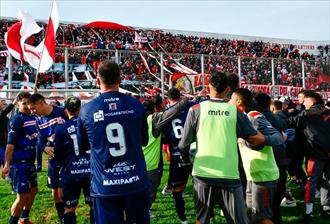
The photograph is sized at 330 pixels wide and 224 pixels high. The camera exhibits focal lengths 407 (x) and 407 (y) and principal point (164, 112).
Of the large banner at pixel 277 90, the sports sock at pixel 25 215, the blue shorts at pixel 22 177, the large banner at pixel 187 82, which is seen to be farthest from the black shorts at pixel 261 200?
the large banner at pixel 277 90

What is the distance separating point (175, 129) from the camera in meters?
5.96

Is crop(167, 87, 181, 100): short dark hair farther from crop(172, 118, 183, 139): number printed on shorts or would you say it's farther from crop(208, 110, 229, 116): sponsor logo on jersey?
crop(208, 110, 229, 116): sponsor logo on jersey

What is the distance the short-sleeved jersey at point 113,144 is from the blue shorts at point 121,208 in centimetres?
6

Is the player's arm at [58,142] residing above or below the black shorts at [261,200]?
above

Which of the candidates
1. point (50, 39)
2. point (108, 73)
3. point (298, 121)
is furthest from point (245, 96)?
point (50, 39)

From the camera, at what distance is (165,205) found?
7398 mm

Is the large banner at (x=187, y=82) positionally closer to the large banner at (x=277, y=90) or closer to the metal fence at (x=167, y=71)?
the metal fence at (x=167, y=71)

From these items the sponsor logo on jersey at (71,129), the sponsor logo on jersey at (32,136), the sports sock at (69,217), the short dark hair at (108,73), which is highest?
the short dark hair at (108,73)

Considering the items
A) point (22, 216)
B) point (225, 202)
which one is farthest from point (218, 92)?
point (22, 216)

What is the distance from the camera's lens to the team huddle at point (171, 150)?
135 inches

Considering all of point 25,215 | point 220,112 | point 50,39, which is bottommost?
point 25,215

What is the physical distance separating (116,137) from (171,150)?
2.83 metres

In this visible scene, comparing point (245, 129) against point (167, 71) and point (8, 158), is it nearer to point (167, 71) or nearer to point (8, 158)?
point (8, 158)

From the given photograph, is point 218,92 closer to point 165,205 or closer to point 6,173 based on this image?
point 6,173
